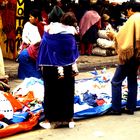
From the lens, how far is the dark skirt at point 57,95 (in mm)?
6660

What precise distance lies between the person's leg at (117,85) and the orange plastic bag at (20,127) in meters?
1.44

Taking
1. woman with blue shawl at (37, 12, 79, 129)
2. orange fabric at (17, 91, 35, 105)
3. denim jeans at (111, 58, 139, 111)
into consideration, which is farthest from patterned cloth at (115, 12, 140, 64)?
orange fabric at (17, 91, 35, 105)

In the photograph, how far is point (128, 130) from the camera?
22.5 ft

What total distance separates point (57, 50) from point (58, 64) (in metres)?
0.21

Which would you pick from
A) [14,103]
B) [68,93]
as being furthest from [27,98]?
[68,93]

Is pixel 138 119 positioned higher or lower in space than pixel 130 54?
lower

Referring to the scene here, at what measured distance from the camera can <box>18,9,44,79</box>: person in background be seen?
10.1m

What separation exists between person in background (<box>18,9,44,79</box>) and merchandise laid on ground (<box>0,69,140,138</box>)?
129 cm

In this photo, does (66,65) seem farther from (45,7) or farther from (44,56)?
(45,7)

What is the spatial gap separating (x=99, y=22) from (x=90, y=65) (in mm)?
2181

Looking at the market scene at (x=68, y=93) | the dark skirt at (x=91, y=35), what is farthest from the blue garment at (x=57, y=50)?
the dark skirt at (x=91, y=35)

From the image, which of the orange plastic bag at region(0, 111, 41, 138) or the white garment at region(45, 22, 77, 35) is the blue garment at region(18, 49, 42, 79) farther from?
the white garment at region(45, 22, 77, 35)

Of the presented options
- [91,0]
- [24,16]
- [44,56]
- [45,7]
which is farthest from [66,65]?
[91,0]

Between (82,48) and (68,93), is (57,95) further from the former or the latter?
(82,48)
